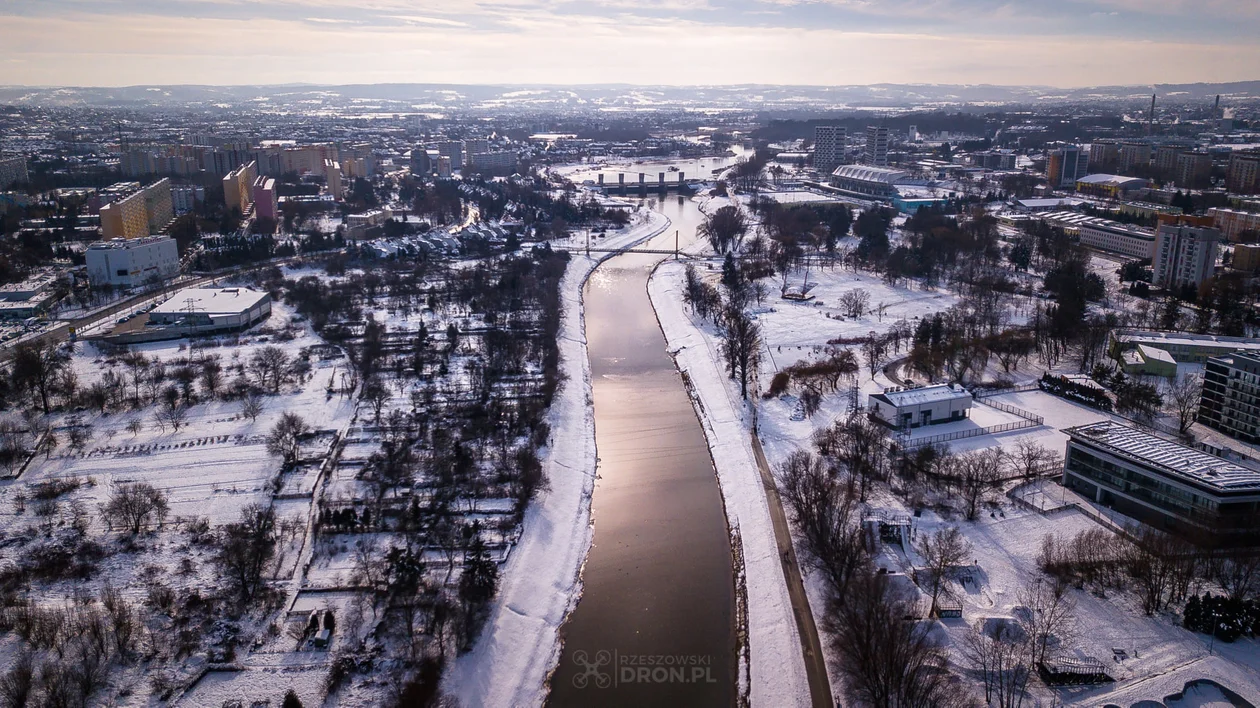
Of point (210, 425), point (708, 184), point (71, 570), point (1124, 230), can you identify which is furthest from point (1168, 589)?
point (708, 184)

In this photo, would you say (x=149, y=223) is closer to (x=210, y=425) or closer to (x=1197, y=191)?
(x=210, y=425)

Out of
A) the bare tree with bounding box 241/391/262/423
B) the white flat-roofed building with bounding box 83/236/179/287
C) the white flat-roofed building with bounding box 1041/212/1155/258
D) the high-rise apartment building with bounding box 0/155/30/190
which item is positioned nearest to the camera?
the bare tree with bounding box 241/391/262/423

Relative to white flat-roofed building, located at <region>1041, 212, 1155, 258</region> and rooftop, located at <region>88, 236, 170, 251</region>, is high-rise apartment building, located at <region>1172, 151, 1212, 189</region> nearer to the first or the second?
white flat-roofed building, located at <region>1041, 212, 1155, 258</region>

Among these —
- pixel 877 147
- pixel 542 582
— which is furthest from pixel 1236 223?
pixel 542 582

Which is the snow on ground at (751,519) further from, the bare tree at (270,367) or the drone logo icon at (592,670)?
the bare tree at (270,367)

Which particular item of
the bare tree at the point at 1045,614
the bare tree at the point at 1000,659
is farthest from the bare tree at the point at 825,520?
the bare tree at the point at 1045,614

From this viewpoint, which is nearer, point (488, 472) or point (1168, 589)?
point (1168, 589)

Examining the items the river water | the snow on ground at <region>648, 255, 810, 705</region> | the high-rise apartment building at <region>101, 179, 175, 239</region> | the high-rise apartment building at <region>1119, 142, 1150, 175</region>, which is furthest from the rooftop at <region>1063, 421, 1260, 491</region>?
the high-rise apartment building at <region>1119, 142, 1150, 175</region>

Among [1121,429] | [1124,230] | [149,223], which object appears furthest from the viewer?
[149,223]
